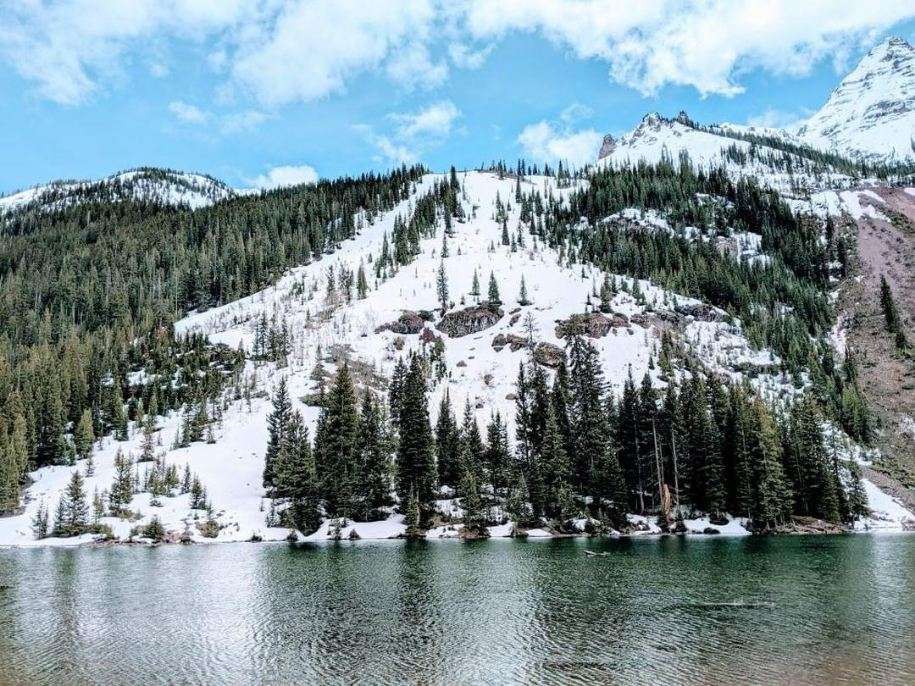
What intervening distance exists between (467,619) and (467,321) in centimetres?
14858

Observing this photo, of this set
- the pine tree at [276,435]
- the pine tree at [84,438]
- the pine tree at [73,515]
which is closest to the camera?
the pine tree at [73,515]

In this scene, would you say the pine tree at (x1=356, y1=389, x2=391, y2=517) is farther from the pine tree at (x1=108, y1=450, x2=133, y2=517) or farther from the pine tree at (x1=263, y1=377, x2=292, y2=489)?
the pine tree at (x1=108, y1=450, x2=133, y2=517)

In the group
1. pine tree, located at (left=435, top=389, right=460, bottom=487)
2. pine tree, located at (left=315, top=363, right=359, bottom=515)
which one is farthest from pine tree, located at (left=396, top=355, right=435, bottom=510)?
pine tree, located at (left=315, top=363, right=359, bottom=515)

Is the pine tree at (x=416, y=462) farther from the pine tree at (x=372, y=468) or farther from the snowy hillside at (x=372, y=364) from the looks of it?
the snowy hillside at (x=372, y=364)

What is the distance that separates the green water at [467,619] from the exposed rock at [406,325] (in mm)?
114122

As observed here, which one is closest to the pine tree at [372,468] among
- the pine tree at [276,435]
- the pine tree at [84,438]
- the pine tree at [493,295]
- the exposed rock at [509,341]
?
the pine tree at [276,435]

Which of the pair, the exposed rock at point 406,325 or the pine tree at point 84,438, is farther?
the exposed rock at point 406,325

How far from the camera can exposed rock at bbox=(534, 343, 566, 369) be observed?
164 meters

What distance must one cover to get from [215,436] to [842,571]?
4425 inches

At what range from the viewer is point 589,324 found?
178000 millimetres

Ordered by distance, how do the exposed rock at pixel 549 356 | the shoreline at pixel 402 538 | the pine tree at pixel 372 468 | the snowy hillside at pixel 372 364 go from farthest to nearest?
the exposed rock at pixel 549 356, the snowy hillside at pixel 372 364, the pine tree at pixel 372 468, the shoreline at pixel 402 538

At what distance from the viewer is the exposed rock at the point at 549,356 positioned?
537 feet

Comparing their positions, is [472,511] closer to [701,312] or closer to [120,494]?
[120,494]

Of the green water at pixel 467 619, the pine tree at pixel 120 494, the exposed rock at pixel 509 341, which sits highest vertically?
the exposed rock at pixel 509 341
